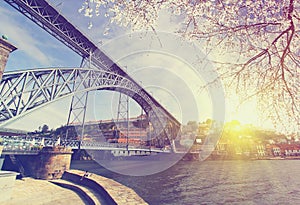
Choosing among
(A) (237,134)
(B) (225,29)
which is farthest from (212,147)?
(B) (225,29)

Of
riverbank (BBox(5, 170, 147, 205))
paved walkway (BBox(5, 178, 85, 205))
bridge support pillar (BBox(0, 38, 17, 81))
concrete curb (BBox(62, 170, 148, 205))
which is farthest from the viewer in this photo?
paved walkway (BBox(5, 178, 85, 205))

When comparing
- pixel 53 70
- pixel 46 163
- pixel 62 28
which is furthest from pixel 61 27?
pixel 46 163

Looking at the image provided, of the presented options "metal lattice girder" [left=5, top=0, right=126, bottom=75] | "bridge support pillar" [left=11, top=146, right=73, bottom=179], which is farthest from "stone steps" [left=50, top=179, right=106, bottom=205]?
"metal lattice girder" [left=5, top=0, right=126, bottom=75]

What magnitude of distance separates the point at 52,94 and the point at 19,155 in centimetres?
575

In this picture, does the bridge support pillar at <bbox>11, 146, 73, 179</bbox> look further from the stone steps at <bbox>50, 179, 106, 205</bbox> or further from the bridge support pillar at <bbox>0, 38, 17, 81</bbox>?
the bridge support pillar at <bbox>0, 38, 17, 81</bbox>

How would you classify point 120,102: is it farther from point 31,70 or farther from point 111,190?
point 111,190

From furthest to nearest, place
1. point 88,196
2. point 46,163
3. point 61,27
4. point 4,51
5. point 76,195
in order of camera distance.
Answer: point 61,27
point 46,163
point 76,195
point 88,196
point 4,51

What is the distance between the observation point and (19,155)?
14711 mm

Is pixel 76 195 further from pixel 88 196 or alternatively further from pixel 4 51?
pixel 4 51

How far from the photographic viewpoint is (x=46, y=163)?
1424 centimetres

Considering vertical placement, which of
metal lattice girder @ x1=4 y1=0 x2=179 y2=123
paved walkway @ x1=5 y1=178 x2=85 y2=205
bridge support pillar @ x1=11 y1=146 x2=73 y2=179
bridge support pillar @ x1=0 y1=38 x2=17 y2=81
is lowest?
paved walkway @ x1=5 y1=178 x2=85 y2=205

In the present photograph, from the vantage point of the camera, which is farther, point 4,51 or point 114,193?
point 114,193

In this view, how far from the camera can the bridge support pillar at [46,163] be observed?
13984mm

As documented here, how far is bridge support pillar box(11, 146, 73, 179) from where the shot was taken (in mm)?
13984
